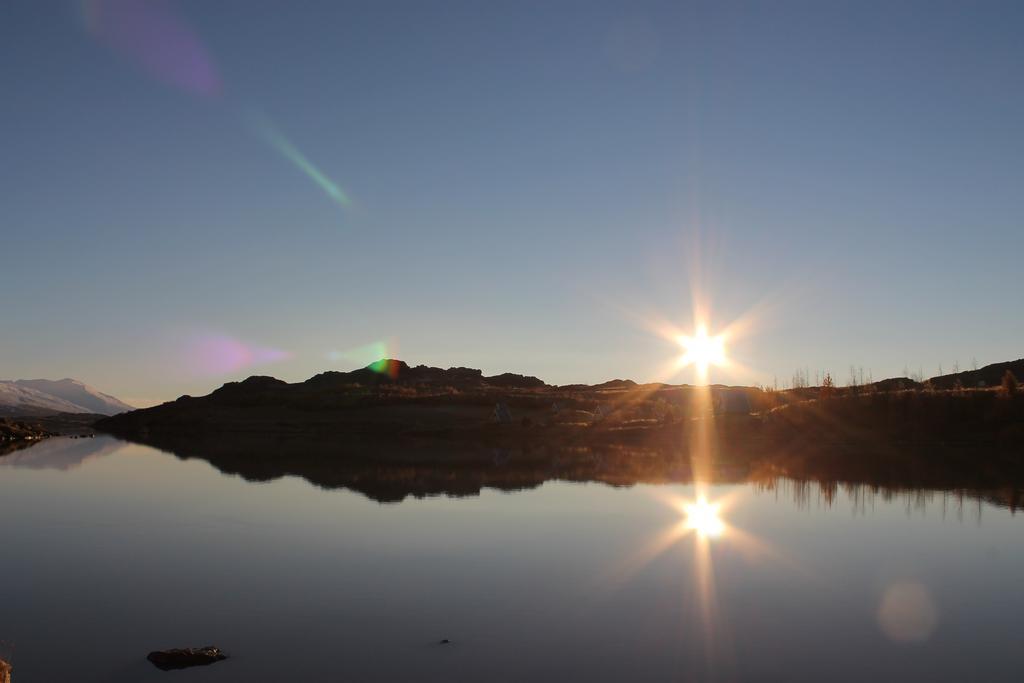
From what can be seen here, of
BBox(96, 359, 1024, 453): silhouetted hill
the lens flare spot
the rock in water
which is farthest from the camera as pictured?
BBox(96, 359, 1024, 453): silhouetted hill

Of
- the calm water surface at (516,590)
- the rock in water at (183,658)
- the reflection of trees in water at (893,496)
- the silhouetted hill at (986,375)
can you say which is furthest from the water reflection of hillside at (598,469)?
the silhouetted hill at (986,375)

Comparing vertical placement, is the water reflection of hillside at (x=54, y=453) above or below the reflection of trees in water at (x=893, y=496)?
above

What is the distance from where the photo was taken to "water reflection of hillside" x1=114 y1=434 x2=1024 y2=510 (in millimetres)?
26578

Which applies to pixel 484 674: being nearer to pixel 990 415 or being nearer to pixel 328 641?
pixel 328 641

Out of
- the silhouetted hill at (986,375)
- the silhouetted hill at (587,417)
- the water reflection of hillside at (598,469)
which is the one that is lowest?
the water reflection of hillside at (598,469)

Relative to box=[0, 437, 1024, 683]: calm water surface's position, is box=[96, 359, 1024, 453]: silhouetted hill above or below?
above

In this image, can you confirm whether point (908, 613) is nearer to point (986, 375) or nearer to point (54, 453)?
point (54, 453)

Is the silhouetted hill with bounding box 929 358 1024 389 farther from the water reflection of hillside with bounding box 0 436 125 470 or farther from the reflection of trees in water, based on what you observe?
the water reflection of hillside with bounding box 0 436 125 470

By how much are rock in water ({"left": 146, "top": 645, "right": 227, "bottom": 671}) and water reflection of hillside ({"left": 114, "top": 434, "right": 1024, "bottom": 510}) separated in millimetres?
14305

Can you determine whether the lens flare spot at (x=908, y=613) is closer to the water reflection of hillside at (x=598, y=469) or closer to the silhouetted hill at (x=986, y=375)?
the water reflection of hillside at (x=598, y=469)

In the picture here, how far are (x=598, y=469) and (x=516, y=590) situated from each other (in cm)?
2128

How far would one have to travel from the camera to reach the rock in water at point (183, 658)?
9.20 meters

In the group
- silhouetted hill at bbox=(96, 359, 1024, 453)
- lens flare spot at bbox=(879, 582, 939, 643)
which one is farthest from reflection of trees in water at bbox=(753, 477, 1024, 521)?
silhouetted hill at bbox=(96, 359, 1024, 453)

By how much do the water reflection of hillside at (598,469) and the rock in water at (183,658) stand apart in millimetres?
14305
